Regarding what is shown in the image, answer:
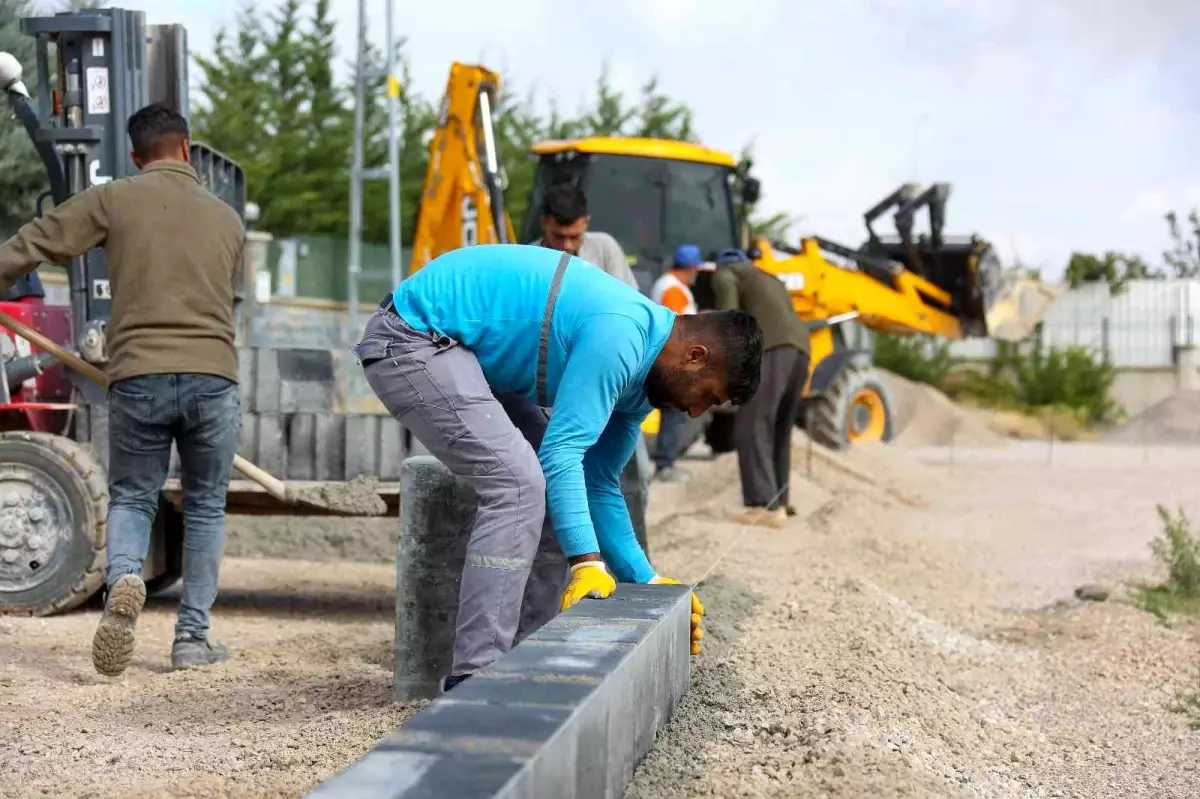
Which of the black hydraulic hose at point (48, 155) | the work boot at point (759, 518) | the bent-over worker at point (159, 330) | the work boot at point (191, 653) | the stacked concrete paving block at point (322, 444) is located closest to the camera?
the bent-over worker at point (159, 330)

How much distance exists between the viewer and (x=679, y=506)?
11891 mm

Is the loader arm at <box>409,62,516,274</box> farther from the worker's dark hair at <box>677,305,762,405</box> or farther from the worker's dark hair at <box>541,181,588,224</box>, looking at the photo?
the worker's dark hair at <box>677,305,762,405</box>

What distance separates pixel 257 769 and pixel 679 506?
330 inches

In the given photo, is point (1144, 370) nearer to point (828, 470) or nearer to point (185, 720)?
point (828, 470)

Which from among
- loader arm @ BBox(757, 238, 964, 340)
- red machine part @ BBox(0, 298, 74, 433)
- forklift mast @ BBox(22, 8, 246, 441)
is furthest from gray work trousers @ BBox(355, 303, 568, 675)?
loader arm @ BBox(757, 238, 964, 340)

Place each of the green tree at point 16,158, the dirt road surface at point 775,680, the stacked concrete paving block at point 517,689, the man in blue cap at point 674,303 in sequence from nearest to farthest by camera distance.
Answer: the stacked concrete paving block at point 517,689
the dirt road surface at point 775,680
the green tree at point 16,158
the man in blue cap at point 674,303

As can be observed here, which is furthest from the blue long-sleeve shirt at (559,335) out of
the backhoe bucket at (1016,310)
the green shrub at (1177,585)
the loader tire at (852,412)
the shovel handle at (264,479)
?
the backhoe bucket at (1016,310)

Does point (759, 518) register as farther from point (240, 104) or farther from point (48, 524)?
point (240, 104)

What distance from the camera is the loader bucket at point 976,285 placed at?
17.0 meters

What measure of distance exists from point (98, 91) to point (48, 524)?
2.03 metres

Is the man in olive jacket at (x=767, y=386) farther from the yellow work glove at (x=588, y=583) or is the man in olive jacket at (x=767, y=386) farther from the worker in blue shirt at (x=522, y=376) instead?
the yellow work glove at (x=588, y=583)

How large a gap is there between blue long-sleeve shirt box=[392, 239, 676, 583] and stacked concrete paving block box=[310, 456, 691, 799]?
0.39 metres

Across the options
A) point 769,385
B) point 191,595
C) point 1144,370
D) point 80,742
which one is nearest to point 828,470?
point 769,385

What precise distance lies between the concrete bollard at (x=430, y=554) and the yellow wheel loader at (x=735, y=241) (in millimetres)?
6453
